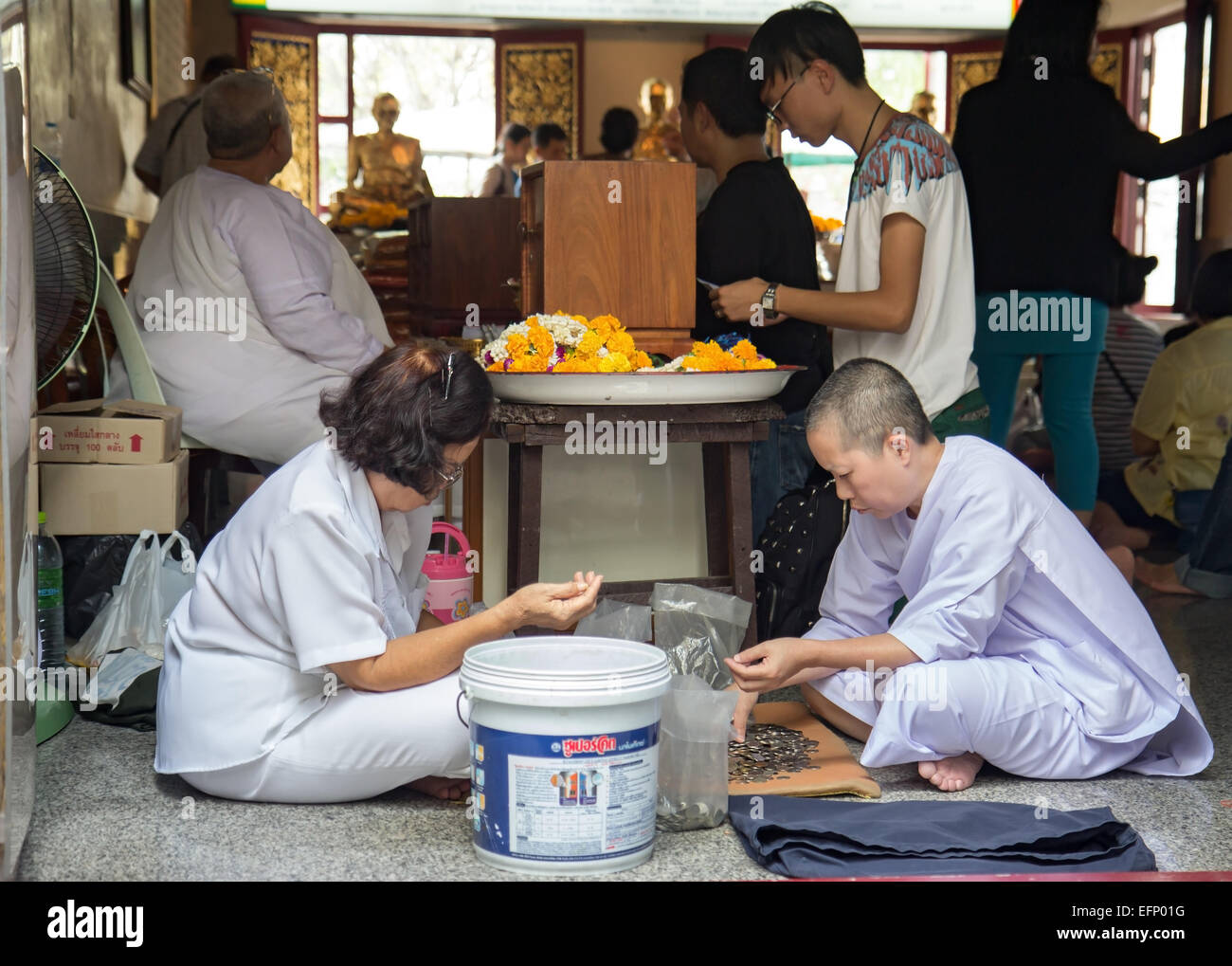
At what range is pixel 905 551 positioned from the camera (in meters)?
2.55

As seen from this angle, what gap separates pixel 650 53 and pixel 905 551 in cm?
807

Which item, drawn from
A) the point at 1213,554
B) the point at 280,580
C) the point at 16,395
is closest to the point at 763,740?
the point at 280,580


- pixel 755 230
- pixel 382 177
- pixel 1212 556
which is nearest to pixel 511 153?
pixel 382 177

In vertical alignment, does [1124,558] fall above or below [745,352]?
below

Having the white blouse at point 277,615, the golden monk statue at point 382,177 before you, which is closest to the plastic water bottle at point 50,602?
the white blouse at point 277,615

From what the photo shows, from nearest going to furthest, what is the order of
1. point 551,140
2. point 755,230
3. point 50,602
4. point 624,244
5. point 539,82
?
point 50,602 → point 624,244 → point 755,230 → point 551,140 → point 539,82

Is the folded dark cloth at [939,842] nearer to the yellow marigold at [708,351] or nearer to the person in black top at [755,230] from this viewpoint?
the yellow marigold at [708,351]

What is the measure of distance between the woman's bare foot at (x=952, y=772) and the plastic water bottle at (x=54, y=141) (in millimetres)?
3086

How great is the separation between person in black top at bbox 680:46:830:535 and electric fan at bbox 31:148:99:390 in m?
1.46

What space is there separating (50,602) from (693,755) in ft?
5.05

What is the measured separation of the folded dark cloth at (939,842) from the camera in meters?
1.97

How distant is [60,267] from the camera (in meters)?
3.01

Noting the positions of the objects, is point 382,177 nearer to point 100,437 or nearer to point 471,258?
point 471,258
